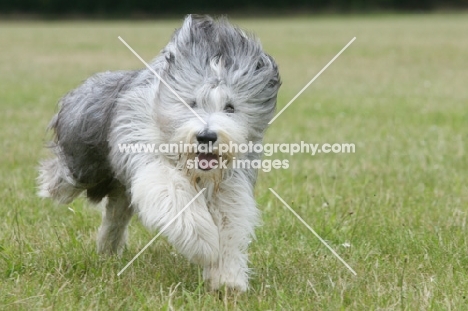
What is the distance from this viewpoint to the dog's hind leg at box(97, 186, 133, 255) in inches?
211

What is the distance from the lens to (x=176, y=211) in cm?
413

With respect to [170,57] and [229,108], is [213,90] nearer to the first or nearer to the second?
[229,108]

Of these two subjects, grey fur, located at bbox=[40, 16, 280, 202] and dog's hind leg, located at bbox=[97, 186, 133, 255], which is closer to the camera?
grey fur, located at bbox=[40, 16, 280, 202]

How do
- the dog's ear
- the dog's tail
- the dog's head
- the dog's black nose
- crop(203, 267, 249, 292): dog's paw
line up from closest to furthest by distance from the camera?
the dog's black nose, the dog's head, crop(203, 267, 249, 292): dog's paw, the dog's ear, the dog's tail

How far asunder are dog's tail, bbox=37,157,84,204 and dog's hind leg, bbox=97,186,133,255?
229mm

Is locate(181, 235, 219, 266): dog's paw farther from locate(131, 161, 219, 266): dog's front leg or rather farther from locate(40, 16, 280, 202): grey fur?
locate(40, 16, 280, 202): grey fur

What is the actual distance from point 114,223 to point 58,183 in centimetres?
46

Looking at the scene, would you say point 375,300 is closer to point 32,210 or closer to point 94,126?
point 94,126

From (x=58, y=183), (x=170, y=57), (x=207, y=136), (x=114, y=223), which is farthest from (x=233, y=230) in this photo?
(x=58, y=183)

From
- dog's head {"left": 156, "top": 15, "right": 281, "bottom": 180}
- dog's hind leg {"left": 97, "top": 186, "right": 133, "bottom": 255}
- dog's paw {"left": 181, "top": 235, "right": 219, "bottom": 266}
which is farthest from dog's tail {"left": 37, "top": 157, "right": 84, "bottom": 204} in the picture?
dog's paw {"left": 181, "top": 235, "right": 219, "bottom": 266}

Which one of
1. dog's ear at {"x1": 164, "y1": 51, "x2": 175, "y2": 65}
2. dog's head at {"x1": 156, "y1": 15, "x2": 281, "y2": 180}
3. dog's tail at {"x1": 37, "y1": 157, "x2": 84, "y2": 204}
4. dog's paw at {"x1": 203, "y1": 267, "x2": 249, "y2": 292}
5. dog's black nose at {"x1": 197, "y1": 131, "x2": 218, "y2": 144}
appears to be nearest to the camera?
dog's black nose at {"x1": 197, "y1": 131, "x2": 218, "y2": 144}

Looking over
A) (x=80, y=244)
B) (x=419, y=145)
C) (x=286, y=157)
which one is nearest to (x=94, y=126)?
(x=80, y=244)

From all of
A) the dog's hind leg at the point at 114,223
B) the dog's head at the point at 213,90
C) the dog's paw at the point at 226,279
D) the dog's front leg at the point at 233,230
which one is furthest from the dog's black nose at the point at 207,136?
the dog's hind leg at the point at 114,223

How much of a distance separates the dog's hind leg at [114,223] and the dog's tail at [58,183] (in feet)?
0.75
